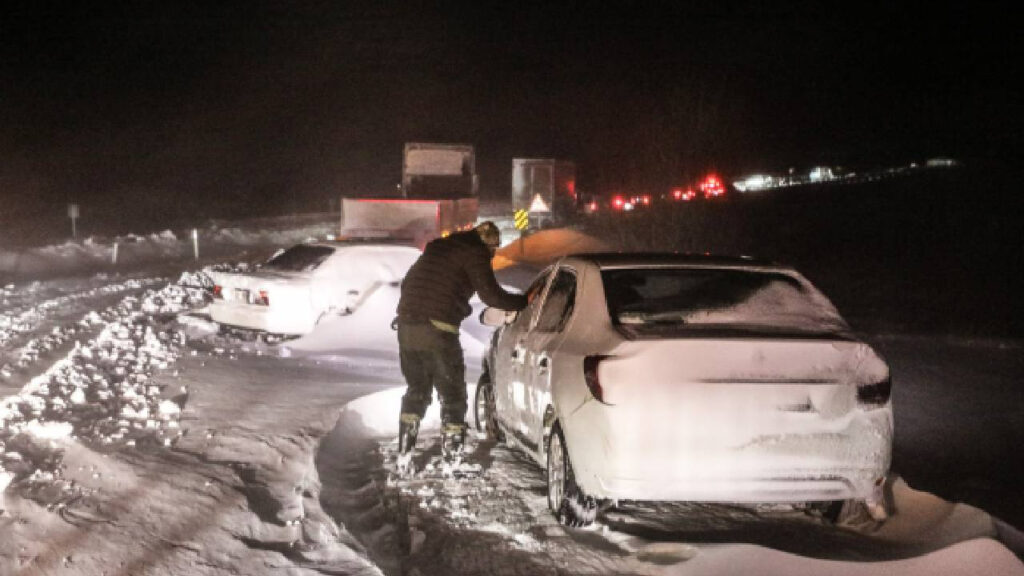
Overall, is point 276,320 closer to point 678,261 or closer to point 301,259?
point 301,259

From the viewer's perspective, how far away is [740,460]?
15.9 feet

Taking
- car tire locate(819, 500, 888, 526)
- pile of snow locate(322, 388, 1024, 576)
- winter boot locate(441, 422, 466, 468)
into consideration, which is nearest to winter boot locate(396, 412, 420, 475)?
pile of snow locate(322, 388, 1024, 576)

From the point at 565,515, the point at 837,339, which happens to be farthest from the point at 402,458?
the point at 837,339

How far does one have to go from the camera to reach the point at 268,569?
15.4ft

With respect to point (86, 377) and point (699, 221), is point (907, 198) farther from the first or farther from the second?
point (86, 377)

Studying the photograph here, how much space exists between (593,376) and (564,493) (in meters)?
0.81

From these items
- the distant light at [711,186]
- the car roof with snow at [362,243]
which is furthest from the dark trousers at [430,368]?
the distant light at [711,186]

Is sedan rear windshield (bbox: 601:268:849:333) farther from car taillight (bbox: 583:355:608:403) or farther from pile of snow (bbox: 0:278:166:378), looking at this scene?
pile of snow (bbox: 0:278:166:378)

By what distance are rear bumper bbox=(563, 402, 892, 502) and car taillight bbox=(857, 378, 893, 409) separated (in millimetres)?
42

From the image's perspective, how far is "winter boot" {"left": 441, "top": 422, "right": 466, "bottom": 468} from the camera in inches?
274

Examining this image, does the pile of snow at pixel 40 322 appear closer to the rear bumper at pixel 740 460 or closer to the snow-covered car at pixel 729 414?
the snow-covered car at pixel 729 414

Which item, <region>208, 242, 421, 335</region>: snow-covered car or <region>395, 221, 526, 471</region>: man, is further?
<region>208, 242, 421, 335</region>: snow-covered car

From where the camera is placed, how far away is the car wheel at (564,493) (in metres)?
5.31

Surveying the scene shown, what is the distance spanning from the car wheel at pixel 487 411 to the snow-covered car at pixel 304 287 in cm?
397
